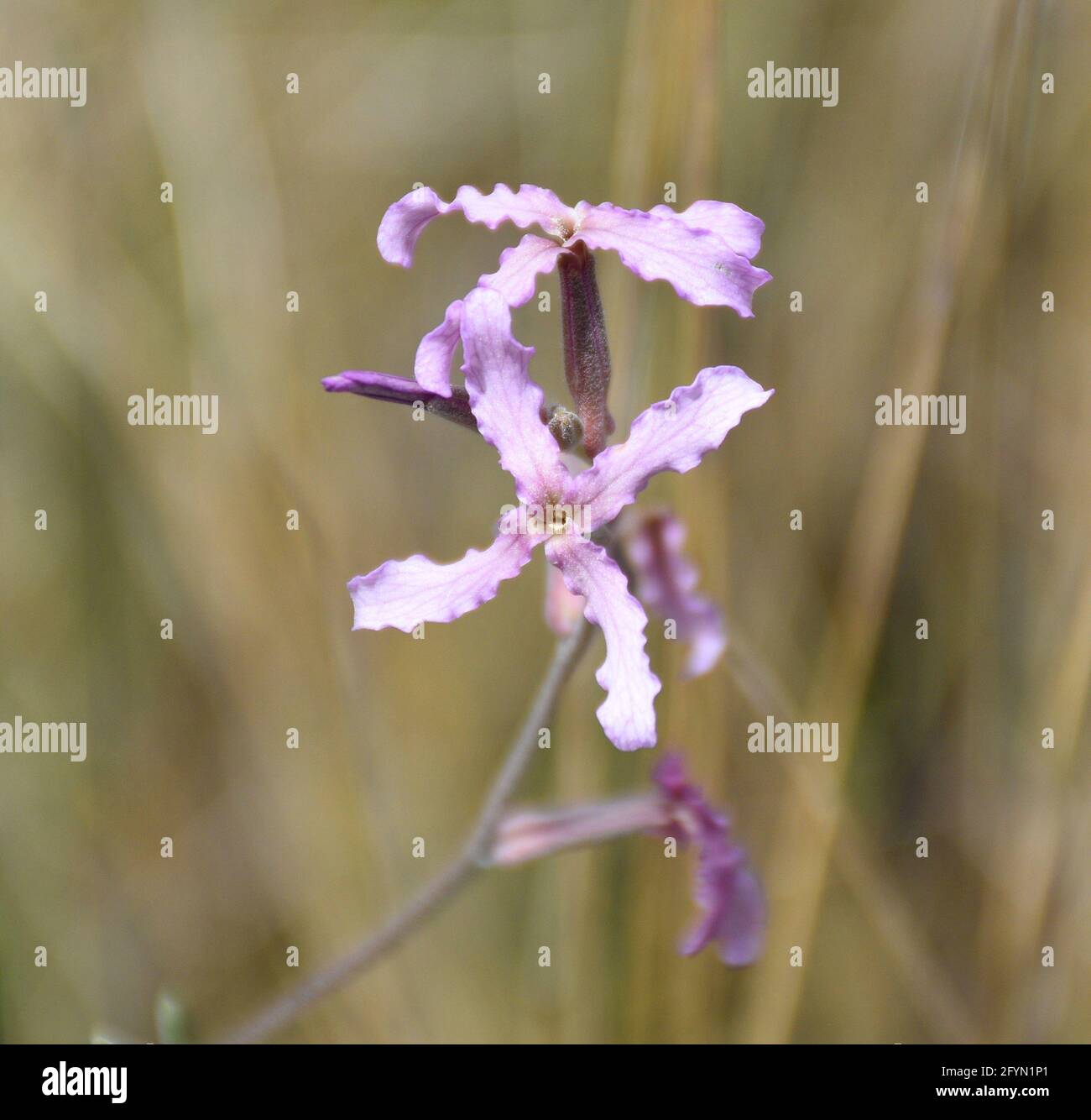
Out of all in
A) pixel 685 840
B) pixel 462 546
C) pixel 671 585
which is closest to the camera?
pixel 685 840

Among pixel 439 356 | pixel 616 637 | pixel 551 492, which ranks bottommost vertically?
pixel 616 637

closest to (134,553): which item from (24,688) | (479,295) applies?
(24,688)

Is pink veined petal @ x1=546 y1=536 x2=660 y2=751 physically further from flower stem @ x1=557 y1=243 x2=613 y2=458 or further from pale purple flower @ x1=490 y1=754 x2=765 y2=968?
pale purple flower @ x1=490 y1=754 x2=765 y2=968

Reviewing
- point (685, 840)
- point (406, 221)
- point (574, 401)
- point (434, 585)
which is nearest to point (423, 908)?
point (685, 840)

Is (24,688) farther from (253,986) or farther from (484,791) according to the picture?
(484,791)

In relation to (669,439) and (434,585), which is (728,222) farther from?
(434,585)

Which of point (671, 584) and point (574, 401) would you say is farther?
point (671, 584)

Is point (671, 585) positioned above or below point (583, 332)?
Result: below

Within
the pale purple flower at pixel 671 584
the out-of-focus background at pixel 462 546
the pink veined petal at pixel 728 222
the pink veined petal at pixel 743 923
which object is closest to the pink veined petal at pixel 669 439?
the pink veined petal at pixel 728 222
